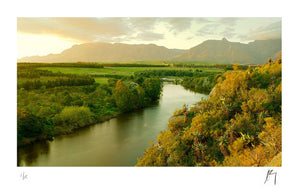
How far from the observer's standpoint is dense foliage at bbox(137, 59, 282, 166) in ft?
17.6

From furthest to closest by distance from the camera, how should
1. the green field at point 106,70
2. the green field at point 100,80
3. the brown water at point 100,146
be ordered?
the green field at point 100,80
the green field at point 106,70
the brown water at point 100,146

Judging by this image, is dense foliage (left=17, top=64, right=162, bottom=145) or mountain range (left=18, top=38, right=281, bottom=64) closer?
dense foliage (left=17, top=64, right=162, bottom=145)

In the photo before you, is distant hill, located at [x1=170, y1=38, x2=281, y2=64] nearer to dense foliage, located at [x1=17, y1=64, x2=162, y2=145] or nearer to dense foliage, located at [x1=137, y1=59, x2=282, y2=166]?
dense foliage, located at [x1=137, y1=59, x2=282, y2=166]

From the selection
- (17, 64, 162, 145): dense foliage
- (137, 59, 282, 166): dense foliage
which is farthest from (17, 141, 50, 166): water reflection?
(137, 59, 282, 166): dense foliage

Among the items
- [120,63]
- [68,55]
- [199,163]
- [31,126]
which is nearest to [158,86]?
[120,63]

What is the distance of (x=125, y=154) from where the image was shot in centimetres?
882

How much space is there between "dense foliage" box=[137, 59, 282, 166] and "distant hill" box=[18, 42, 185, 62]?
3.72m

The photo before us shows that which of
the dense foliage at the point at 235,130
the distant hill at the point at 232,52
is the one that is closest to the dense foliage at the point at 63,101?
the dense foliage at the point at 235,130

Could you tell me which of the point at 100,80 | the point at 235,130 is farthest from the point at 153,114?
the point at 235,130

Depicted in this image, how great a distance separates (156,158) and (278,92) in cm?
508

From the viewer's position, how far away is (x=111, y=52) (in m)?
11.1

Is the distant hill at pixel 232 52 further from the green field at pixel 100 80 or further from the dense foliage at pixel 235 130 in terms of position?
the green field at pixel 100 80

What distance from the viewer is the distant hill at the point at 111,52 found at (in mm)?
10031

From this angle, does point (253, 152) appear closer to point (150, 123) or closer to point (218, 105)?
point (218, 105)
